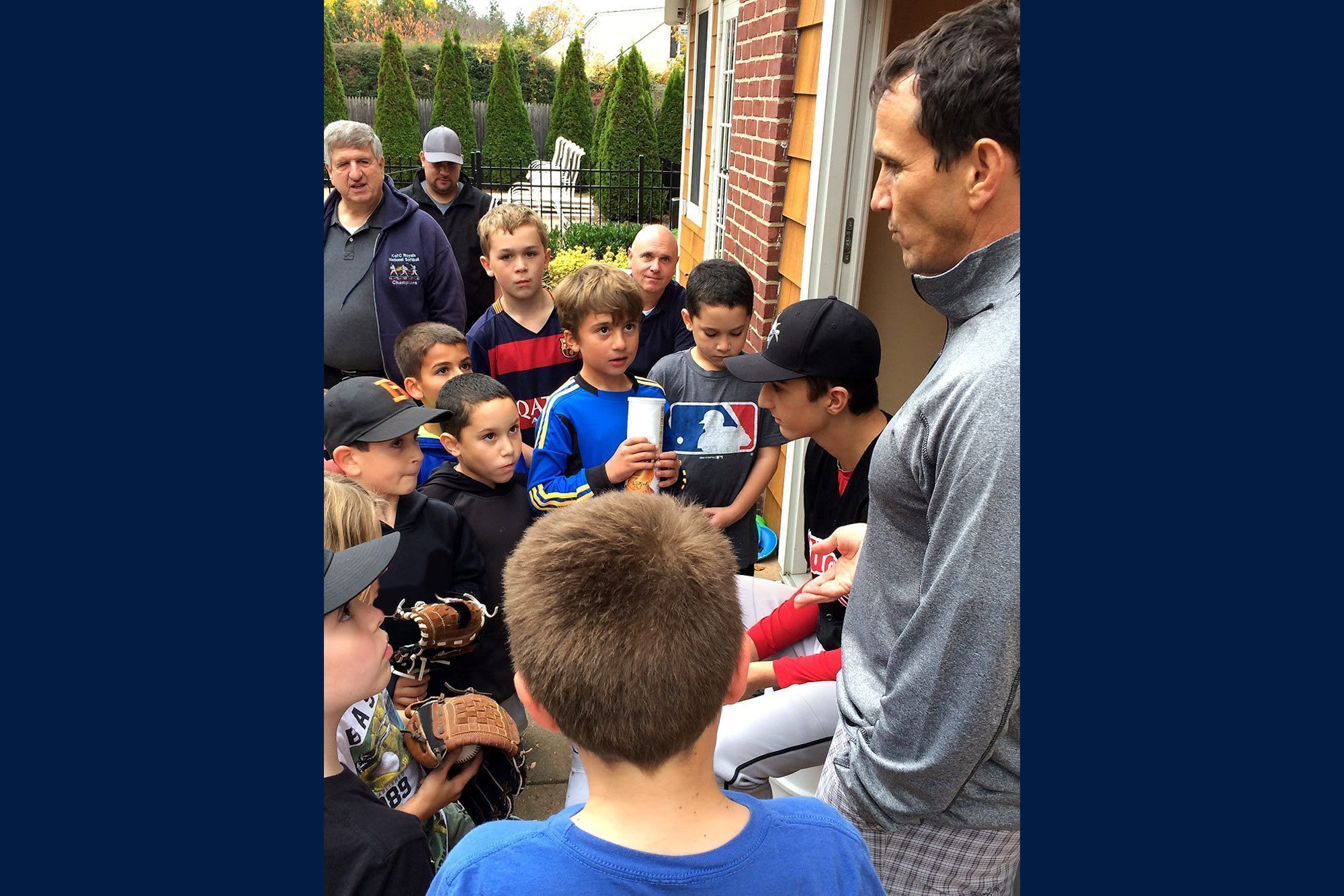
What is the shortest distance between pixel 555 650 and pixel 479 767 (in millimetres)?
1227

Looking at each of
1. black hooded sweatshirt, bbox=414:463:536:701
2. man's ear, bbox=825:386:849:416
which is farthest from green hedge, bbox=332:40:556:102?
man's ear, bbox=825:386:849:416

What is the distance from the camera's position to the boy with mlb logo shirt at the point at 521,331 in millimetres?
3791

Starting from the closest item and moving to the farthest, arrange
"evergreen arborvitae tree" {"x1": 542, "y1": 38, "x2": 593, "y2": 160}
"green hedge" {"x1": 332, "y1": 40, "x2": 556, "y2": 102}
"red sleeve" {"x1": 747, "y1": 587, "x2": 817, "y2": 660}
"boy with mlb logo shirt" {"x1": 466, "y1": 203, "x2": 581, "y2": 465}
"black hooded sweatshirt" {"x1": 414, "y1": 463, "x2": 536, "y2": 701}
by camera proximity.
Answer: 1. "red sleeve" {"x1": 747, "y1": 587, "x2": 817, "y2": 660}
2. "black hooded sweatshirt" {"x1": 414, "y1": 463, "x2": 536, "y2": 701}
3. "boy with mlb logo shirt" {"x1": 466, "y1": 203, "x2": 581, "y2": 465}
4. "evergreen arborvitae tree" {"x1": 542, "y1": 38, "x2": 593, "y2": 160}
5. "green hedge" {"x1": 332, "y1": 40, "x2": 556, "y2": 102}

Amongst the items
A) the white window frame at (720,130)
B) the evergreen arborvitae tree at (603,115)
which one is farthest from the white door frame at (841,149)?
the evergreen arborvitae tree at (603,115)

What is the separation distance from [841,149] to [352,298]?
230cm

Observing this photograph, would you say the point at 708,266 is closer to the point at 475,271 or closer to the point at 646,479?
the point at 646,479

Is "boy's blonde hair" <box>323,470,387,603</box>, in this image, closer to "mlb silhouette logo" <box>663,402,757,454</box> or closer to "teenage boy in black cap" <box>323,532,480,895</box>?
"teenage boy in black cap" <box>323,532,480,895</box>

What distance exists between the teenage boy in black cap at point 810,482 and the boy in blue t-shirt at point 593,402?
518 mm

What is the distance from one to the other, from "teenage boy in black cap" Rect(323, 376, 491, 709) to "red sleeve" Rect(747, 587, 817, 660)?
0.87m

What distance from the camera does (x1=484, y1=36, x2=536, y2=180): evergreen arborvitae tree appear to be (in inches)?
957

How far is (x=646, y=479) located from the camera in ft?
8.93

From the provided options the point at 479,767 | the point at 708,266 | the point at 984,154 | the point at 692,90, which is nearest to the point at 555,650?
the point at 984,154

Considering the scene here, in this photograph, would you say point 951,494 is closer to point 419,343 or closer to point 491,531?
point 491,531

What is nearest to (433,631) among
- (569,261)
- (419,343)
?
(419,343)
